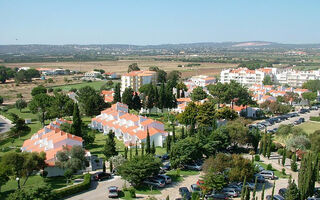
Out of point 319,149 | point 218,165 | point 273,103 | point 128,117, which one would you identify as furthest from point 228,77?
point 218,165

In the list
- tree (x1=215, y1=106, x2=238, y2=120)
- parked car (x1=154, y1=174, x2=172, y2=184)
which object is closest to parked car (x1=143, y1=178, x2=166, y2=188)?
parked car (x1=154, y1=174, x2=172, y2=184)

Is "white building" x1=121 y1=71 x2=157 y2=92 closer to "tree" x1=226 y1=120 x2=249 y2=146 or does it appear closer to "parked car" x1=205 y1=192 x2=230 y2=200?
"tree" x1=226 y1=120 x2=249 y2=146

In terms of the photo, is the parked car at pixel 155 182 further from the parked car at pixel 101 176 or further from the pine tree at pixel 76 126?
the pine tree at pixel 76 126

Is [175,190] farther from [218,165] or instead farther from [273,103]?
[273,103]

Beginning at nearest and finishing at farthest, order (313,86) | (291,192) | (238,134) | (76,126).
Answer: (291,192), (238,134), (76,126), (313,86)

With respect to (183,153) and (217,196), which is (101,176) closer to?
(183,153)

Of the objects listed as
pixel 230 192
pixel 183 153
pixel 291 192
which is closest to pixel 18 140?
pixel 183 153
